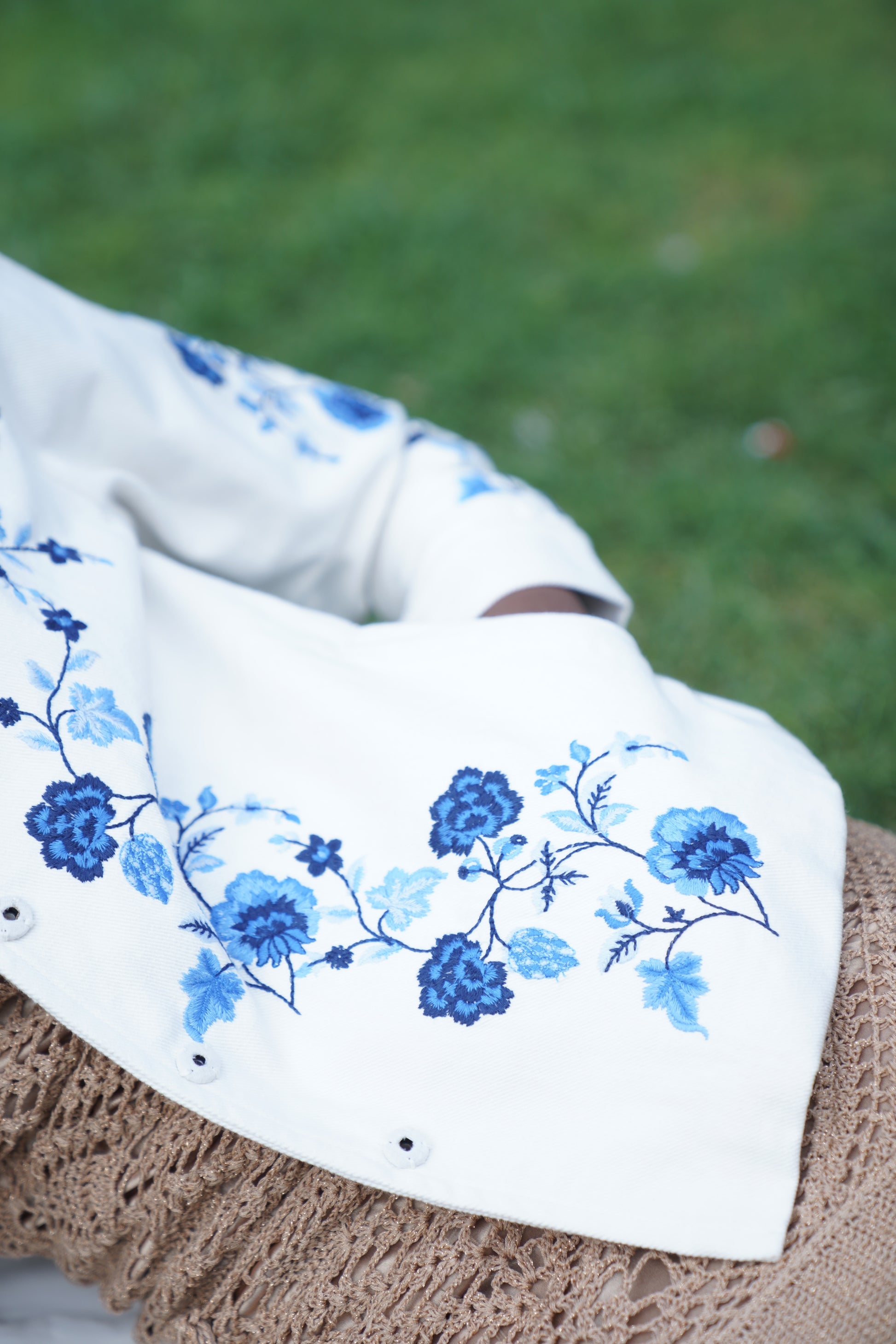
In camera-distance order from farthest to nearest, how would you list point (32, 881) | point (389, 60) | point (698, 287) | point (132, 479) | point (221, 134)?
1. point (389, 60)
2. point (221, 134)
3. point (698, 287)
4. point (132, 479)
5. point (32, 881)

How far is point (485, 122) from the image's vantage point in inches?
132

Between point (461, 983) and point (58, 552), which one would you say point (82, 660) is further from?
point (461, 983)

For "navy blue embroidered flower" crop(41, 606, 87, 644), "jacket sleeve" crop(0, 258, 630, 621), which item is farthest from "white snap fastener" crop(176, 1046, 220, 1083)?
"jacket sleeve" crop(0, 258, 630, 621)

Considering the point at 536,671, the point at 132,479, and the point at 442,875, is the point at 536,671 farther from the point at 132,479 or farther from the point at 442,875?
the point at 132,479

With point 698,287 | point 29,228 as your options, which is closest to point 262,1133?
point 698,287

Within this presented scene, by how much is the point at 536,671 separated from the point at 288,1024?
36 centimetres

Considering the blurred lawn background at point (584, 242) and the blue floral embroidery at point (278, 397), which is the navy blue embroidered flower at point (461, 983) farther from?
the blurred lawn background at point (584, 242)

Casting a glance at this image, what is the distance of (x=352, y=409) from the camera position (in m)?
1.27

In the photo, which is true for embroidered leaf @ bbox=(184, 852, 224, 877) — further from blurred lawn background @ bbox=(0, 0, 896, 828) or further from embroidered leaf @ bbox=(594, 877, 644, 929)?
blurred lawn background @ bbox=(0, 0, 896, 828)

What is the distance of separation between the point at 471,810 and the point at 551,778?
0.07 metres

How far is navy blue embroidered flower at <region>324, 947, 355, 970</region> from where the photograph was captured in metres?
0.86

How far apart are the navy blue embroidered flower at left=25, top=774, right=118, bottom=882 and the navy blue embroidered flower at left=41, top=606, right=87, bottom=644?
13 cm

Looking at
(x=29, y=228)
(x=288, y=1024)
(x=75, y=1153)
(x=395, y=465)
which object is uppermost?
(x=395, y=465)

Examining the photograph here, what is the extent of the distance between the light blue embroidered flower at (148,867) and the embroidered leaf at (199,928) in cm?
2
